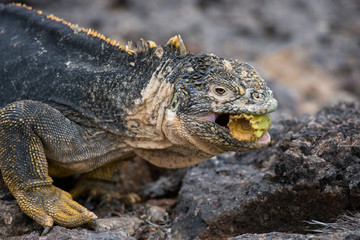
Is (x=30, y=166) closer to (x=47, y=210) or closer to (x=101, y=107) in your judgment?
(x=47, y=210)

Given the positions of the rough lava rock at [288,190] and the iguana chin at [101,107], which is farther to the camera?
the iguana chin at [101,107]

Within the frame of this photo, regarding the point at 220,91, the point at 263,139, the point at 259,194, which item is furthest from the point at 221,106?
the point at 259,194

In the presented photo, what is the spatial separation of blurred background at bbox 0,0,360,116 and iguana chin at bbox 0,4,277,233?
6.82 meters

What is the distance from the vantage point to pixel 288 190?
4742 millimetres

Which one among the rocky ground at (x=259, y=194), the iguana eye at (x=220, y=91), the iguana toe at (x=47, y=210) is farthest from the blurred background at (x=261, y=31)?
the iguana toe at (x=47, y=210)

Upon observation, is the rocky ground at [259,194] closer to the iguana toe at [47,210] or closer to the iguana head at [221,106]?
the iguana toe at [47,210]

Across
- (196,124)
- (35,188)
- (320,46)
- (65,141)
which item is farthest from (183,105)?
(320,46)

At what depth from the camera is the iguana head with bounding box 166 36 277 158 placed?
15.1 ft

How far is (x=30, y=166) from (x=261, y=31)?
9647 millimetres

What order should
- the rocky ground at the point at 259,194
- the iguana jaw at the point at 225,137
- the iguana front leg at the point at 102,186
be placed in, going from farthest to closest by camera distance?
the iguana front leg at the point at 102,186 → the iguana jaw at the point at 225,137 → the rocky ground at the point at 259,194

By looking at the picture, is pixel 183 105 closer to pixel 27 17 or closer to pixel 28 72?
A: pixel 28 72

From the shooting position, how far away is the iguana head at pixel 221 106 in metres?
4.61

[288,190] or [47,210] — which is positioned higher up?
[288,190]

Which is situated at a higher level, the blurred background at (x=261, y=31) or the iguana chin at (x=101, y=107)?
the blurred background at (x=261, y=31)
